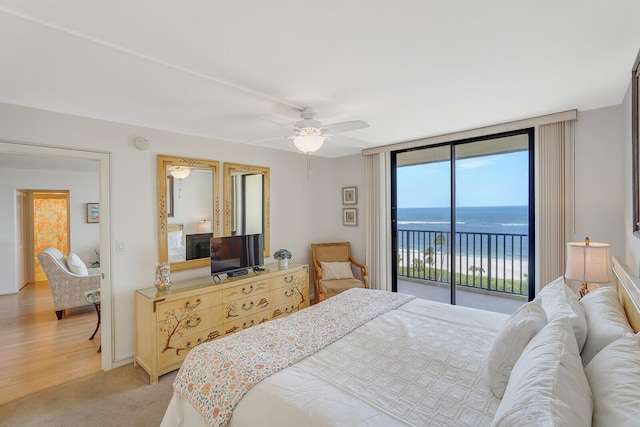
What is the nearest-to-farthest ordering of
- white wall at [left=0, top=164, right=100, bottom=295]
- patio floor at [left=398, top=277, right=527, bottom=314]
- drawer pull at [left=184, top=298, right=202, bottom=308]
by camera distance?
→ drawer pull at [left=184, top=298, right=202, bottom=308]
patio floor at [left=398, top=277, right=527, bottom=314]
white wall at [left=0, top=164, right=100, bottom=295]

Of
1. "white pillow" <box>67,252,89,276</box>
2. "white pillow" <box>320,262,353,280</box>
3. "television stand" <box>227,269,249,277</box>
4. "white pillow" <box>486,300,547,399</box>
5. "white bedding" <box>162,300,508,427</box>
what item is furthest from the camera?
"white pillow" <box>67,252,89,276</box>

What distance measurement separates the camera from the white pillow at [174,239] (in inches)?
131

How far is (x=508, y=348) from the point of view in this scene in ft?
4.44

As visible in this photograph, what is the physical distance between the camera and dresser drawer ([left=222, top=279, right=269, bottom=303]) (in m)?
3.19

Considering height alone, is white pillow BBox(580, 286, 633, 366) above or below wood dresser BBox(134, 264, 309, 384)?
above

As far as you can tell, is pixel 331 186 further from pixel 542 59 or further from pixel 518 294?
pixel 542 59

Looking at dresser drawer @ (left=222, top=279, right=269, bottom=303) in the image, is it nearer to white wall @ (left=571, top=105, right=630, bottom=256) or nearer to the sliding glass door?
the sliding glass door

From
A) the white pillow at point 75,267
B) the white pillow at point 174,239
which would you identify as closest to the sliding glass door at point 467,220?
the white pillow at point 174,239

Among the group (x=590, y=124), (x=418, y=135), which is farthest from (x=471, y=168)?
(x=590, y=124)

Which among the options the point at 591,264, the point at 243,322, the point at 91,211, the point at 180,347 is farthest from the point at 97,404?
the point at 91,211

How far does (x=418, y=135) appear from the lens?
378cm

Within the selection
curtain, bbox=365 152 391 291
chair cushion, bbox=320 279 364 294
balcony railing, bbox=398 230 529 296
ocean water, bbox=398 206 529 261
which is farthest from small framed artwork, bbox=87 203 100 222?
balcony railing, bbox=398 230 529 296

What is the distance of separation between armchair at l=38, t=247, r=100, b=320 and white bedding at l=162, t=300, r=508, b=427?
12.7 feet

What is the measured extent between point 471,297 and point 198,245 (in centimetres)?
376
